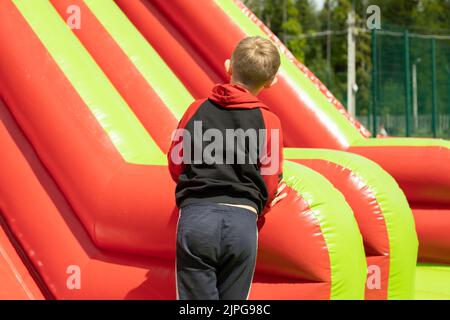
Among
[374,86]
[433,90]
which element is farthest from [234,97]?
[433,90]

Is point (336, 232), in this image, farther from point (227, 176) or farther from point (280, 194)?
point (227, 176)

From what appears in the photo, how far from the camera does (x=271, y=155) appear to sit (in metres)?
1.65

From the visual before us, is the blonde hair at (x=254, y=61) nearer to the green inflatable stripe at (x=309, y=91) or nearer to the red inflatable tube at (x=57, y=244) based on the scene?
the red inflatable tube at (x=57, y=244)

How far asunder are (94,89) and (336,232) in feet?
3.21

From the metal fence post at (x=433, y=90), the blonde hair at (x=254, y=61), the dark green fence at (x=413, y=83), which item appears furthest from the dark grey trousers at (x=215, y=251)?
the metal fence post at (x=433, y=90)

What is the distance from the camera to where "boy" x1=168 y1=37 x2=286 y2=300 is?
156cm

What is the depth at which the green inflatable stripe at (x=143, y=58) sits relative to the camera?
105 inches

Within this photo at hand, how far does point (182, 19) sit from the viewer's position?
318 cm

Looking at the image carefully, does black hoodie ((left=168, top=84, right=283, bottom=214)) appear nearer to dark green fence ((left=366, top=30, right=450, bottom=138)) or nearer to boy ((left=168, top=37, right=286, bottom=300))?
boy ((left=168, top=37, right=286, bottom=300))

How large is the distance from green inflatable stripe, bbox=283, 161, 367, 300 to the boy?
0.47ft

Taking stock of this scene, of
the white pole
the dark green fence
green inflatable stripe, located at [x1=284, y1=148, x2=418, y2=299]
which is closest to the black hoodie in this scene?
green inflatable stripe, located at [x1=284, y1=148, x2=418, y2=299]

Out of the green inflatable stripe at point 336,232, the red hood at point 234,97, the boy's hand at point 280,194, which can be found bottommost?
the green inflatable stripe at point 336,232
